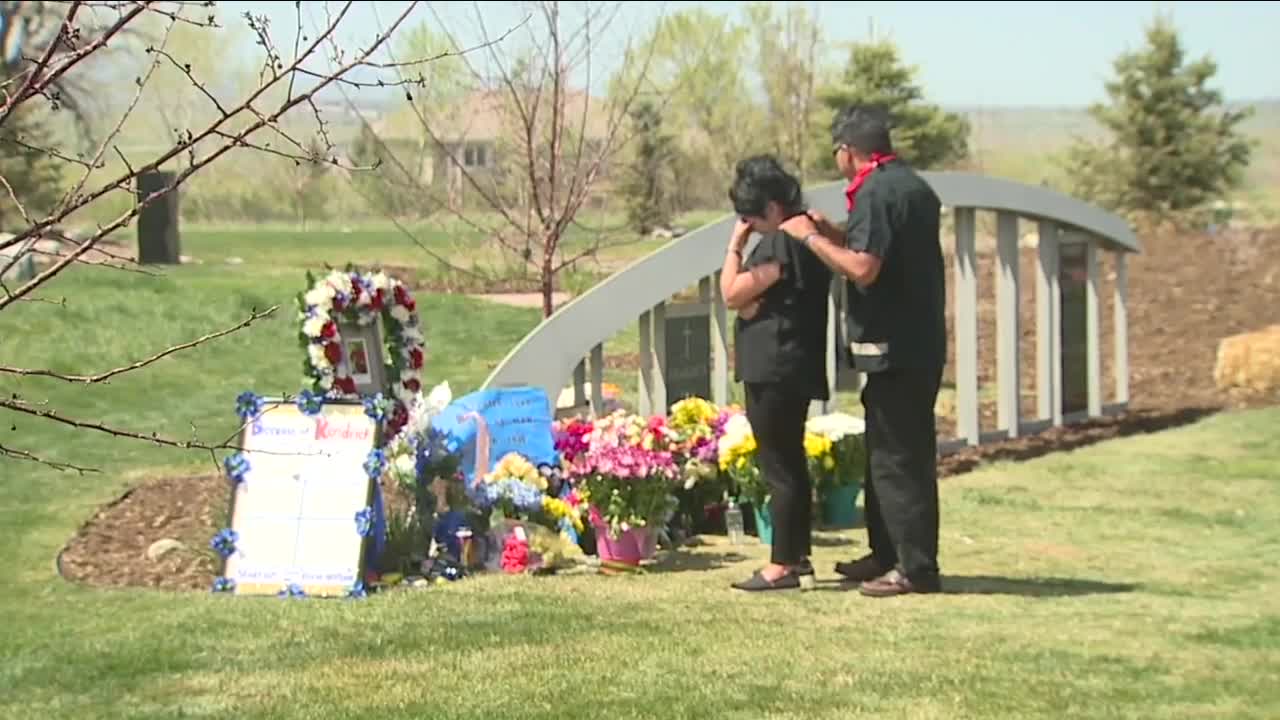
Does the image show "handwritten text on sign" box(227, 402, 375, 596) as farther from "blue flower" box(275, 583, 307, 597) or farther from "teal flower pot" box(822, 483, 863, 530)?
"teal flower pot" box(822, 483, 863, 530)

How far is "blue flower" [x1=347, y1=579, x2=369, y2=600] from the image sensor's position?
8.09m

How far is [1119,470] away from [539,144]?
5117 millimetres

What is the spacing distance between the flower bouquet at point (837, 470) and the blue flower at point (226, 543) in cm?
333

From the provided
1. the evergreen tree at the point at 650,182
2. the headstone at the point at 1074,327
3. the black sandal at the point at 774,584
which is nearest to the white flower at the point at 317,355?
the black sandal at the point at 774,584

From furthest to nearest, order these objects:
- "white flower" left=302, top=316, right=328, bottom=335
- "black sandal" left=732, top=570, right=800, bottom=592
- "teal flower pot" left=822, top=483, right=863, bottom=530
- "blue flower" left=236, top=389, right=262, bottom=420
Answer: "teal flower pot" left=822, top=483, right=863, bottom=530 < "white flower" left=302, top=316, right=328, bottom=335 < "blue flower" left=236, top=389, right=262, bottom=420 < "black sandal" left=732, top=570, right=800, bottom=592

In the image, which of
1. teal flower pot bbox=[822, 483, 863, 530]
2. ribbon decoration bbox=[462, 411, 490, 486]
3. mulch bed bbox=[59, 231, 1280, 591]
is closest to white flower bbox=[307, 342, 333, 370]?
ribbon decoration bbox=[462, 411, 490, 486]

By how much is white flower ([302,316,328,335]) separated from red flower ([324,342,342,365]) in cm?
8

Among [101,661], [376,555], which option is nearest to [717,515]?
[376,555]

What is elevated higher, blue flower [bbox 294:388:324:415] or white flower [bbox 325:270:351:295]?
white flower [bbox 325:270:351:295]

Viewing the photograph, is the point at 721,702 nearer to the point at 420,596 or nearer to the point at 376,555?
the point at 420,596

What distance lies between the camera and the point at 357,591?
319 inches

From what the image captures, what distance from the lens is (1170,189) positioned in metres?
38.6

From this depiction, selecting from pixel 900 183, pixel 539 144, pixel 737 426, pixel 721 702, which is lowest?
pixel 721 702

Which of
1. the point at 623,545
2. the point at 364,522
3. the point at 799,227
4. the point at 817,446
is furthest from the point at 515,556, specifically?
the point at 817,446
